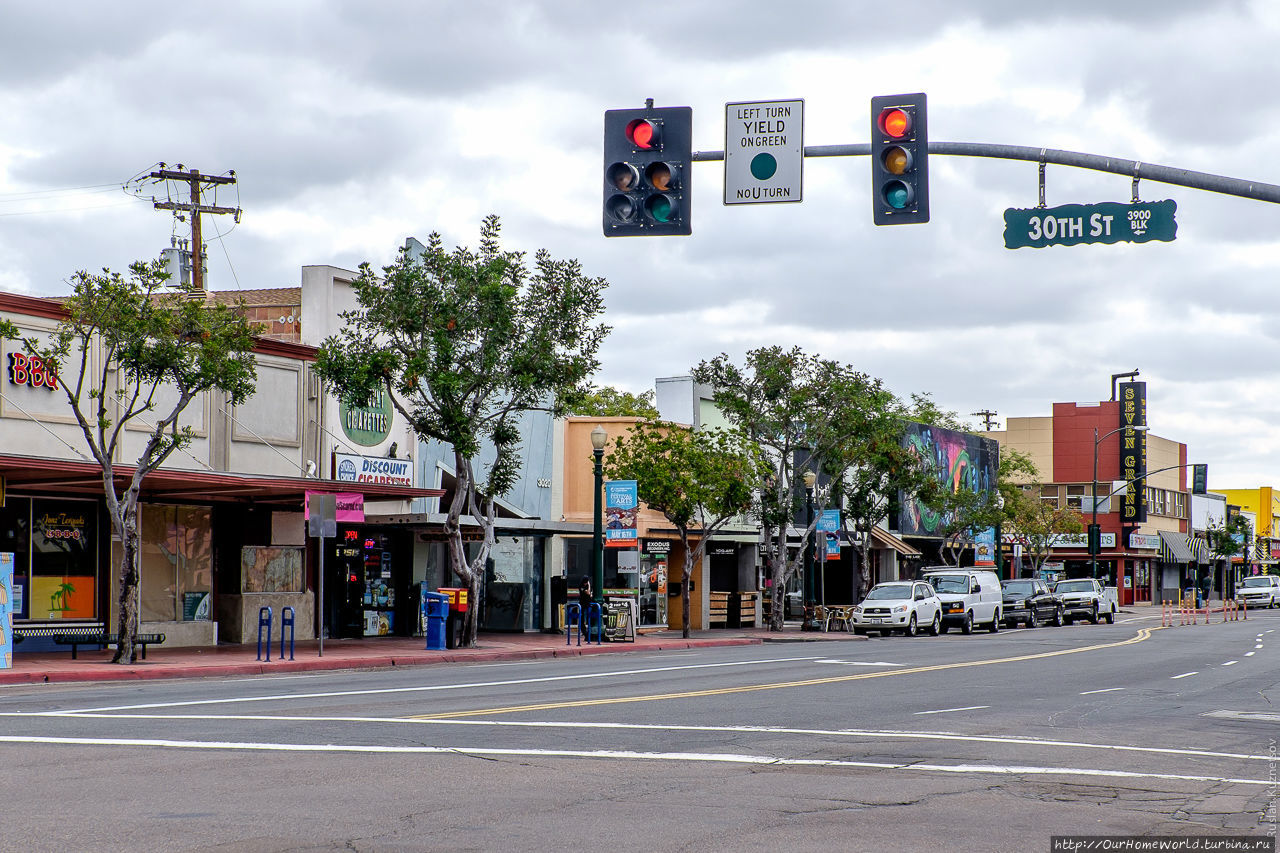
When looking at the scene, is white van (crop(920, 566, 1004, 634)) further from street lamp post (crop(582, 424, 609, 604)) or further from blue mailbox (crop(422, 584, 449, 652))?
blue mailbox (crop(422, 584, 449, 652))

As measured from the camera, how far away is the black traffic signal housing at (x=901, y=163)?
41.7ft

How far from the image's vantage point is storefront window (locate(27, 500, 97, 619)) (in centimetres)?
2633

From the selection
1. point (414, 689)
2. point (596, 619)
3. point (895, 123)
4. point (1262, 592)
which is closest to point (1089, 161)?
point (895, 123)

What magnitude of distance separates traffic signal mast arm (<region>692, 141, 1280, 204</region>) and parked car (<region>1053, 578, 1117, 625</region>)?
138ft

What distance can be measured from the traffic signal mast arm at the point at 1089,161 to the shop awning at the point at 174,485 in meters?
14.9

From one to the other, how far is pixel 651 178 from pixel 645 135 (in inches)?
16.1

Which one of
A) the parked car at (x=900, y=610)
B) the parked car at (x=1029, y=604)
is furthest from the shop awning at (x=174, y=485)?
the parked car at (x=1029, y=604)

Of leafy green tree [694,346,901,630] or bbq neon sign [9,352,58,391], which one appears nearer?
bbq neon sign [9,352,58,391]

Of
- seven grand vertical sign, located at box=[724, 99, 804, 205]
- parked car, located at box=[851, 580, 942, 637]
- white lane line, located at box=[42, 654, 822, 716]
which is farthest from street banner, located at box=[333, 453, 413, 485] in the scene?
seven grand vertical sign, located at box=[724, 99, 804, 205]

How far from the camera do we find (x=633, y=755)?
12312mm

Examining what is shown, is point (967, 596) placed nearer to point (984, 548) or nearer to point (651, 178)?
point (984, 548)

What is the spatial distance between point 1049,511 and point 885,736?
64.1 meters

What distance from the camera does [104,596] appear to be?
2722cm

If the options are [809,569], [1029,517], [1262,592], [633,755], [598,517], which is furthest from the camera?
[1262,592]
